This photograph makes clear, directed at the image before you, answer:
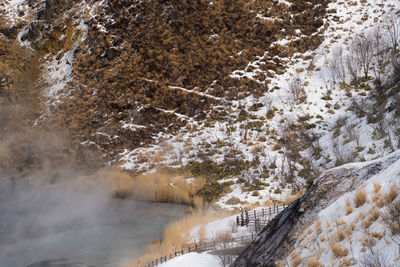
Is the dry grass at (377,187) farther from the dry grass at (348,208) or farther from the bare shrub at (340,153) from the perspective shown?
the bare shrub at (340,153)

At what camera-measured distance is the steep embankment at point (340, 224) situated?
4.44m

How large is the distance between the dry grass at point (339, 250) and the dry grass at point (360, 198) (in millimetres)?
936

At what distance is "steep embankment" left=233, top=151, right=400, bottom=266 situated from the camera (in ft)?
14.6

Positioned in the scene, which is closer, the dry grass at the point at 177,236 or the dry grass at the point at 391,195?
the dry grass at the point at 391,195

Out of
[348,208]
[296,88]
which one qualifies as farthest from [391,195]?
[296,88]

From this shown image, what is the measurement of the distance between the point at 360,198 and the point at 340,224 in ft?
1.88

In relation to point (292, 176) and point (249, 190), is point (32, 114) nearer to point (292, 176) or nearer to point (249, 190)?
point (249, 190)

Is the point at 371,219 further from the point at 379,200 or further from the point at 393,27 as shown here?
the point at 393,27

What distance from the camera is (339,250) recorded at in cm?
472

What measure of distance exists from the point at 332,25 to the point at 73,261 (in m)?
40.6

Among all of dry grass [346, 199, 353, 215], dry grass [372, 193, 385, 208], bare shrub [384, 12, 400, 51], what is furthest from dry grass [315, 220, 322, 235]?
bare shrub [384, 12, 400, 51]

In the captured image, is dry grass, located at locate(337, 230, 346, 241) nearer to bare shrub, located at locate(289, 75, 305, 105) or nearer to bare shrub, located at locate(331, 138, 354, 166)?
bare shrub, located at locate(331, 138, 354, 166)

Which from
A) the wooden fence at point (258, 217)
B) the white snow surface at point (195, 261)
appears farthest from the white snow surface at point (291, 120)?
the white snow surface at point (195, 261)

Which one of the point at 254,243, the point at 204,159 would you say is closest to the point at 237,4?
the point at 204,159
